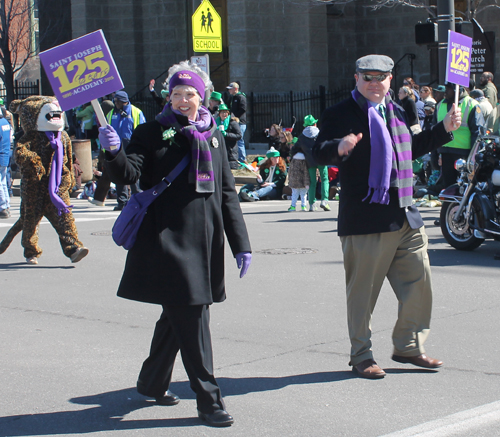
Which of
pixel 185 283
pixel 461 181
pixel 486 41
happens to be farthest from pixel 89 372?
pixel 486 41

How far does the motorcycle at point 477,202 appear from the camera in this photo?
9.70m

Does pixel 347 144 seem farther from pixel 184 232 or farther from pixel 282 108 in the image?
pixel 282 108

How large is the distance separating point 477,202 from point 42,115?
4904 millimetres

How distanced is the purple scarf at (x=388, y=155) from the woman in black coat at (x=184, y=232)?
1031mm

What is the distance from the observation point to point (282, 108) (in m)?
25.1

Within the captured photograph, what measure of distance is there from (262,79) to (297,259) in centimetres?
1629

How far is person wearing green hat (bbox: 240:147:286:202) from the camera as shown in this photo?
55.1ft

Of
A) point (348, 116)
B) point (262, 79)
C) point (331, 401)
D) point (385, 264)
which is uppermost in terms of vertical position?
point (262, 79)

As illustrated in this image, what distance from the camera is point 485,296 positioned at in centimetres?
758

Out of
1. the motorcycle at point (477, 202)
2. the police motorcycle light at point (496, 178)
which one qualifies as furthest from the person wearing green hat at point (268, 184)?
the police motorcycle light at point (496, 178)

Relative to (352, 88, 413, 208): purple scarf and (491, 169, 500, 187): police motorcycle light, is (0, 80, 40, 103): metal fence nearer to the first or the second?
(491, 169, 500, 187): police motorcycle light

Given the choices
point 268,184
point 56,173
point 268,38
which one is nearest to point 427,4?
point 268,38

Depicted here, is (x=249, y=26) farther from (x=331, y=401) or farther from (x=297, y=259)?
(x=331, y=401)

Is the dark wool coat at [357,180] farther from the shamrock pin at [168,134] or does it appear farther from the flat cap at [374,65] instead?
the shamrock pin at [168,134]
